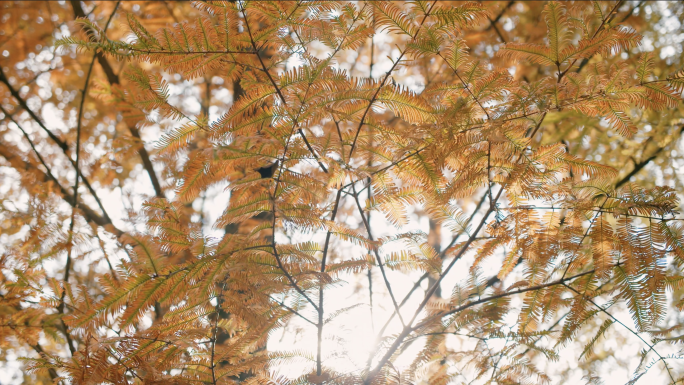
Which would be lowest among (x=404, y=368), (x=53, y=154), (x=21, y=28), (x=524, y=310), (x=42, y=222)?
(x=404, y=368)

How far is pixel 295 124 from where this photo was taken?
3.53 feet

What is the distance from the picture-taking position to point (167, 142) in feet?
4.22

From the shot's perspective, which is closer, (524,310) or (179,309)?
(179,309)

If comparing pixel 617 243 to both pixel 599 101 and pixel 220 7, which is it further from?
pixel 220 7

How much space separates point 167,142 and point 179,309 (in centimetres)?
59

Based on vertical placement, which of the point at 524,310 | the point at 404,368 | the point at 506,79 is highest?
the point at 506,79

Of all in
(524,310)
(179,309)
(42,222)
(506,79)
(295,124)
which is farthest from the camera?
(42,222)

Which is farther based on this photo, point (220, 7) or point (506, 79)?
point (506, 79)

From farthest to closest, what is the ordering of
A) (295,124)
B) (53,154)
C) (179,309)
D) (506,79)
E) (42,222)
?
(53,154), (42,222), (179,309), (506,79), (295,124)

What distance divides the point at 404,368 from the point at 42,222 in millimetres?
2201

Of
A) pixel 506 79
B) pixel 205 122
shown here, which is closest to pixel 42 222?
pixel 205 122

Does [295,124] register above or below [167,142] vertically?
below

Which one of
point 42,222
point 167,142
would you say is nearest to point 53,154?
point 42,222

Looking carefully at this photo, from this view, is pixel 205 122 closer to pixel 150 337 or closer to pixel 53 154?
pixel 150 337
